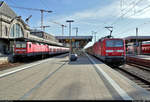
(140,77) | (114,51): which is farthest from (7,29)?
(140,77)

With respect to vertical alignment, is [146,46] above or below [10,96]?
above

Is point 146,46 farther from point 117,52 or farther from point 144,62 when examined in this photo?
point 117,52

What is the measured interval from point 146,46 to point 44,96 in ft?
117

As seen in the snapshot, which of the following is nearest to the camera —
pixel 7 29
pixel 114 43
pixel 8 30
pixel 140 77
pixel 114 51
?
pixel 140 77

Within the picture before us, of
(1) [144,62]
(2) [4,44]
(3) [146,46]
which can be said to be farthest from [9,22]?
(3) [146,46]

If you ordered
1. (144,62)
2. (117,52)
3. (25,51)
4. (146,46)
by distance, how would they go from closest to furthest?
(117,52), (144,62), (25,51), (146,46)

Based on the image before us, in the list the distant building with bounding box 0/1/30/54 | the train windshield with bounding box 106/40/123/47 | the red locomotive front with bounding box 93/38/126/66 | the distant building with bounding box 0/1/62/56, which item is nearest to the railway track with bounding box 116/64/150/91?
the red locomotive front with bounding box 93/38/126/66

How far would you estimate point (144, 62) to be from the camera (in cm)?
1797

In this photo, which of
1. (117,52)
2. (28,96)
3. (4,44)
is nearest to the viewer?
(28,96)

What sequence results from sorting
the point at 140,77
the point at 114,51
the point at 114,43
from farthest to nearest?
1. the point at 114,43
2. the point at 114,51
3. the point at 140,77

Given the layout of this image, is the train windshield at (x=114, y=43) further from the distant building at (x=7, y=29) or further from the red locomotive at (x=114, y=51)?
the distant building at (x=7, y=29)

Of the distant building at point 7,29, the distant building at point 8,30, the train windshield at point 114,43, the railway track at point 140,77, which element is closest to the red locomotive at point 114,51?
the train windshield at point 114,43

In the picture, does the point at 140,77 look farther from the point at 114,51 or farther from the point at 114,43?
the point at 114,43

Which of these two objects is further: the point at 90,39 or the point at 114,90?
the point at 90,39
